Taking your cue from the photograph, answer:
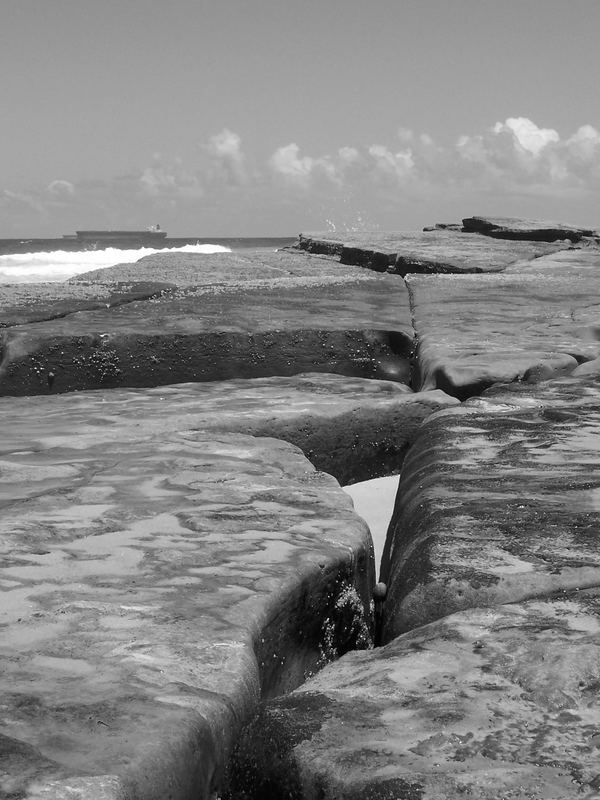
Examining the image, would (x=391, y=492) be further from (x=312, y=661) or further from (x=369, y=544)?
(x=312, y=661)

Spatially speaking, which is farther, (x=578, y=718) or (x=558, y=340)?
(x=558, y=340)

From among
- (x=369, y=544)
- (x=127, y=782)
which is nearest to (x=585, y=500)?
(x=369, y=544)

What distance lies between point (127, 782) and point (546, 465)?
1.16 metres

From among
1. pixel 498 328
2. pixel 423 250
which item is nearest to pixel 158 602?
pixel 498 328

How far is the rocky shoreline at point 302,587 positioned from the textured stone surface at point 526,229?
6.64 m

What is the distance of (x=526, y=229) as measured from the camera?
9.64 meters

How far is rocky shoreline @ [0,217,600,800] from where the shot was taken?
0.93 m

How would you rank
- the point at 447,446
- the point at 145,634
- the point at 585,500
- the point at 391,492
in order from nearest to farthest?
→ 1. the point at 145,634
2. the point at 585,500
3. the point at 447,446
4. the point at 391,492

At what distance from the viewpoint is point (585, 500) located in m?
1.62

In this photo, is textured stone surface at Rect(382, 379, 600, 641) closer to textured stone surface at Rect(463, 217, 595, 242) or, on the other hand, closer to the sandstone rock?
the sandstone rock

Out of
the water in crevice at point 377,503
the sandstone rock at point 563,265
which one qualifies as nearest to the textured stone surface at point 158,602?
the water in crevice at point 377,503

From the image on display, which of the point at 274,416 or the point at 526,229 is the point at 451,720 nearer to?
the point at 274,416

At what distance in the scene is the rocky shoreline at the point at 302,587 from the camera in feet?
3.06

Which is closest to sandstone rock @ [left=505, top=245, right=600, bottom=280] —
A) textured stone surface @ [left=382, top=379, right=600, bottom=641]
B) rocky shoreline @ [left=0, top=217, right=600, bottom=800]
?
rocky shoreline @ [left=0, top=217, right=600, bottom=800]
